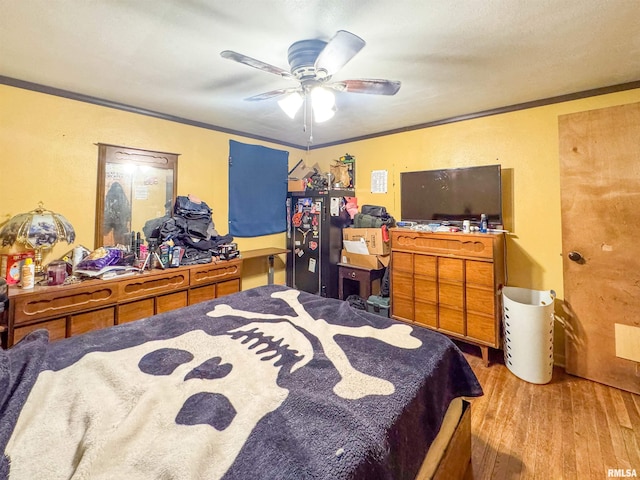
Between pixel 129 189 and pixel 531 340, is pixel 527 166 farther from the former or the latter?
pixel 129 189

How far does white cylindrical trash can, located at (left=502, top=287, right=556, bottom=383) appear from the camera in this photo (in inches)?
86.6

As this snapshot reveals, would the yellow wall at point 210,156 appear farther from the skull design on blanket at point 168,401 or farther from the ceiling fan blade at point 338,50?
the ceiling fan blade at point 338,50

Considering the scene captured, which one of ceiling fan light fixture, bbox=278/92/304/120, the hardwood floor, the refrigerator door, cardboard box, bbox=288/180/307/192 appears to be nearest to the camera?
the hardwood floor

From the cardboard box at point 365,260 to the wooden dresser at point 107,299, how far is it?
4.78ft

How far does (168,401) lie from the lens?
946 mm

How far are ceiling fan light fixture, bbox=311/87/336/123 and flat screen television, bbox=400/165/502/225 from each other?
5.07ft

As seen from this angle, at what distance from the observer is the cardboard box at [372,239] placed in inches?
131

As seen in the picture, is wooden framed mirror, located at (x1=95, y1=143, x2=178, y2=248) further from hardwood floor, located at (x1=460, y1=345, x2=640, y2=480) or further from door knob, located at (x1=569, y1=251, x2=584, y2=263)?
door knob, located at (x1=569, y1=251, x2=584, y2=263)

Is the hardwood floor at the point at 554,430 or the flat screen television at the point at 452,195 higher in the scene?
the flat screen television at the point at 452,195

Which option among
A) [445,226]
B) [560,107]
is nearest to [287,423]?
[445,226]

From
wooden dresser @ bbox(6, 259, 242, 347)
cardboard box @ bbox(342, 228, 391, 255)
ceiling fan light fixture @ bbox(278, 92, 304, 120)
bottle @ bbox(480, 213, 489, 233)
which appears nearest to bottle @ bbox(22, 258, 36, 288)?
wooden dresser @ bbox(6, 259, 242, 347)

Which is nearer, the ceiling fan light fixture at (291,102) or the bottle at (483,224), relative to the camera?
the ceiling fan light fixture at (291,102)

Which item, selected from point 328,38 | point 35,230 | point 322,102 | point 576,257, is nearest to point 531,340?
point 576,257

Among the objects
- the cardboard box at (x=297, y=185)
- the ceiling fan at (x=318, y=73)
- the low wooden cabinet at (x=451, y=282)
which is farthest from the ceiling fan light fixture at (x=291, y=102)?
the cardboard box at (x=297, y=185)
